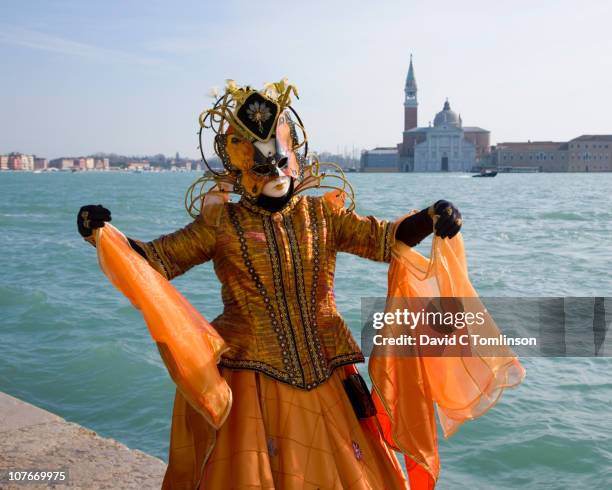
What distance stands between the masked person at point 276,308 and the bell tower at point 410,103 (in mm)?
123582

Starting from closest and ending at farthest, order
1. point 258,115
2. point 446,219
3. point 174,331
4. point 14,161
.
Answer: point 174,331 < point 446,219 < point 258,115 < point 14,161

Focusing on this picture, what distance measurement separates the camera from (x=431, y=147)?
370 ft

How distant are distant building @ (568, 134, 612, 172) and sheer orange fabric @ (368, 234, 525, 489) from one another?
114090mm

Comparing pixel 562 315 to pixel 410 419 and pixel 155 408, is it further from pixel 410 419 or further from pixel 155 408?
pixel 410 419

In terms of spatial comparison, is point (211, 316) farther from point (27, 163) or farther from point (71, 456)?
point (27, 163)

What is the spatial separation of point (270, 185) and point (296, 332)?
458 millimetres

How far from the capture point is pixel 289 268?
8.04 ft

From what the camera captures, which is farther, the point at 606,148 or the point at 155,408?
the point at 606,148

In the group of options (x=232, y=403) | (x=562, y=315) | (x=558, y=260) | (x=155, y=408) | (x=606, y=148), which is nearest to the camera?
(x=232, y=403)

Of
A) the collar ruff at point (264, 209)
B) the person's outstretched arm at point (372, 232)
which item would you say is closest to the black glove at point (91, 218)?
the collar ruff at point (264, 209)

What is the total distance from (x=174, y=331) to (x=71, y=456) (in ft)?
4.72

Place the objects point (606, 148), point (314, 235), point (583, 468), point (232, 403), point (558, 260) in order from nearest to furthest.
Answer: point (232, 403), point (314, 235), point (583, 468), point (558, 260), point (606, 148)

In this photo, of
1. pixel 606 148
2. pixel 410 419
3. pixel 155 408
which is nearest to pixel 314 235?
pixel 410 419

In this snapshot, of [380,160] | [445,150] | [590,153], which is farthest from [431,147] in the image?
[590,153]
